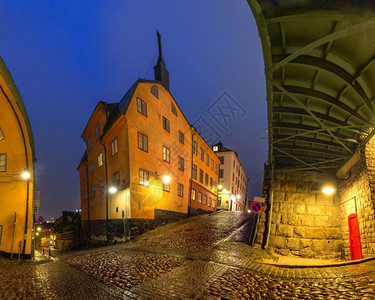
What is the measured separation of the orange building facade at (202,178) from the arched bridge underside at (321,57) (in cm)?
1889

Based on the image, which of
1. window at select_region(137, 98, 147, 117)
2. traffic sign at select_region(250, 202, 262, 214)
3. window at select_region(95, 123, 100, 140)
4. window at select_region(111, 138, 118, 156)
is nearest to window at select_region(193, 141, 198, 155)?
window at select_region(137, 98, 147, 117)

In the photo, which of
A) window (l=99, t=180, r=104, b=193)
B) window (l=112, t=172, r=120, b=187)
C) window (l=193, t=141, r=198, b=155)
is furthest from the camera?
window (l=193, t=141, r=198, b=155)

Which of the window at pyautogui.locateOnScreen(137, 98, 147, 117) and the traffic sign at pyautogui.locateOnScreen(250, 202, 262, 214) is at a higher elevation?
the window at pyautogui.locateOnScreen(137, 98, 147, 117)

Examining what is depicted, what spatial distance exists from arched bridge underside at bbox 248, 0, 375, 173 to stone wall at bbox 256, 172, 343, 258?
3.20 meters

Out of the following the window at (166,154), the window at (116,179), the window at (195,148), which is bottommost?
the window at (116,179)

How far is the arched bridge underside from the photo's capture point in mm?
3601

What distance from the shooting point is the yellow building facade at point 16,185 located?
465 inches

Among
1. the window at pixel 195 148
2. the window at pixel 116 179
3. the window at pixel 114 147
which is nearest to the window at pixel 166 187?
the window at pixel 116 179

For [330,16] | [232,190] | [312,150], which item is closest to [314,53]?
[330,16]

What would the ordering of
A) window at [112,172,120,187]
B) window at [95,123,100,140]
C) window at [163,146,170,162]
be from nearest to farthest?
window at [112,172,120,187], window at [163,146,170,162], window at [95,123,100,140]

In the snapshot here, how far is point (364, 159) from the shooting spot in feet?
23.2

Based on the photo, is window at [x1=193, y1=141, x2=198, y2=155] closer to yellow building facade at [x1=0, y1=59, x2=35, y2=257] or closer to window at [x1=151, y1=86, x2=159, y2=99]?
window at [x1=151, y1=86, x2=159, y2=99]

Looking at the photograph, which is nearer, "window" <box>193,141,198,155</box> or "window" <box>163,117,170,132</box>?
"window" <box>163,117,170,132</box>

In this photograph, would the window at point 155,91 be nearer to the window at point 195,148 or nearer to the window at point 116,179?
the window at point 116,179
